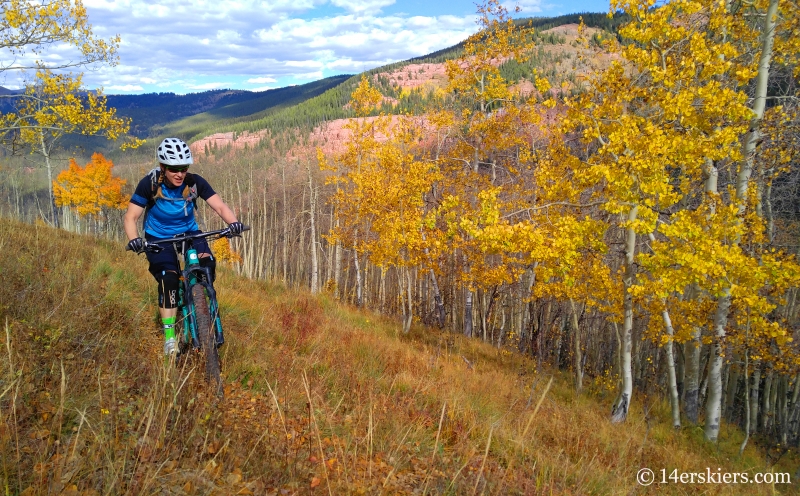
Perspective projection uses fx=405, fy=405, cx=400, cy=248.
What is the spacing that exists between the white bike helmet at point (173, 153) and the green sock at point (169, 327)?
1.50 metres

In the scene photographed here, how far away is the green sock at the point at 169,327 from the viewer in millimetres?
3839

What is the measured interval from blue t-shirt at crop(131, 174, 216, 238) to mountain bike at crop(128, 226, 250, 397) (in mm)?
215

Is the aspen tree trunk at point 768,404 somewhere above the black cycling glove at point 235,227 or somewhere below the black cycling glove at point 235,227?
below

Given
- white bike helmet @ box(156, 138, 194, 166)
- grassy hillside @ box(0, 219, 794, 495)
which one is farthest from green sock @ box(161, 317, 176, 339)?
white bike helmet @ box(156, 138, 194, 166)

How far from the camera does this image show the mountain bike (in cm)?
348

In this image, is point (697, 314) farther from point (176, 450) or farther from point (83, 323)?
point (83, 323)

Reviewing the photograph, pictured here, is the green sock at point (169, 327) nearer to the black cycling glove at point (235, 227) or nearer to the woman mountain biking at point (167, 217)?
the woman mountain biking at point (167, 217)

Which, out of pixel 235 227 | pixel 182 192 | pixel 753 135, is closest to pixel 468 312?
pixel 753 135

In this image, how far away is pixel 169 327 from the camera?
152 inches

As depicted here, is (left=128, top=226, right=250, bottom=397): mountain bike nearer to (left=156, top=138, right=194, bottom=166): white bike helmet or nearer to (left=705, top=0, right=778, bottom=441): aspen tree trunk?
(left=156, top=138, right=194, bottom=166): white bike helmet

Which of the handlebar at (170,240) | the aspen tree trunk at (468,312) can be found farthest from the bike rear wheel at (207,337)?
the aspen tree trunk at (468,312)

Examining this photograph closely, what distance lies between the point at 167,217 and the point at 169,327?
3.74 feet

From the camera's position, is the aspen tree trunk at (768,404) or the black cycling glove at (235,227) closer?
the black cycling glove at (235,227)

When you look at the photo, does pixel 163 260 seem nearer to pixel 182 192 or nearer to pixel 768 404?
pixel 182 192
